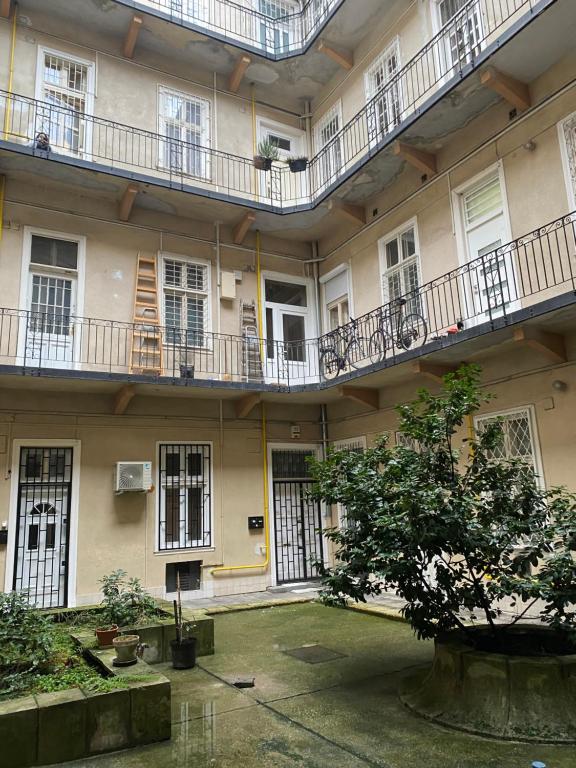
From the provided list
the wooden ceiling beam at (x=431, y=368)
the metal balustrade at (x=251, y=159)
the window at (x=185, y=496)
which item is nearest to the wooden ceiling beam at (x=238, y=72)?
the metal balustrade at (x=251, y=159)

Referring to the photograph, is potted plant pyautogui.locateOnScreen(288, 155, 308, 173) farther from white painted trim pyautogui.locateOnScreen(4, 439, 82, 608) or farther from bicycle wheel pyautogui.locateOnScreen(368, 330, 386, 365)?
white painted trim pyautogui.locateOnScreen(4, 439, 82, 608)

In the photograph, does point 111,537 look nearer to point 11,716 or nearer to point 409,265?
point 11,716

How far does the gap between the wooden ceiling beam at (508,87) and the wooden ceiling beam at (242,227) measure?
4828mm

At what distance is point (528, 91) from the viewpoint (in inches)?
306

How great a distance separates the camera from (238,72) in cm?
1165

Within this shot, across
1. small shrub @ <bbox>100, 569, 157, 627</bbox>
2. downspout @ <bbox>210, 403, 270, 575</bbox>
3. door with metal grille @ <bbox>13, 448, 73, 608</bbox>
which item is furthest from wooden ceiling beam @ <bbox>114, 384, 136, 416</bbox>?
small shrub @ <bbox>100, 569, 157, 627</bbox>

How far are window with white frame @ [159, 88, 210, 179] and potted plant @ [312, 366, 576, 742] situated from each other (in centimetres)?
817

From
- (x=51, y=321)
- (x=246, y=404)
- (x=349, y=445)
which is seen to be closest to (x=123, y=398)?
(x=51, y=321)

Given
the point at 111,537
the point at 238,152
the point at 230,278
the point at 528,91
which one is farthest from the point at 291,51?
the point at 111,537

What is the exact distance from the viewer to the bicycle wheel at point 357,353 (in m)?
10.5

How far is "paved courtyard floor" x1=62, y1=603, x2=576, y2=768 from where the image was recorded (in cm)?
373

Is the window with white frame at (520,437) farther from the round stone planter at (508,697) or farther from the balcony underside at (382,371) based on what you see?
the round stone planter at (508,697)

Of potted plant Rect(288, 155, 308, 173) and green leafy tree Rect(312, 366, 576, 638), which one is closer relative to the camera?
green leafy tree Rect(312, 366, 576, 638)

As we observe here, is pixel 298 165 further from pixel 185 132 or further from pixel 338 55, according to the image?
pixel 185 132
